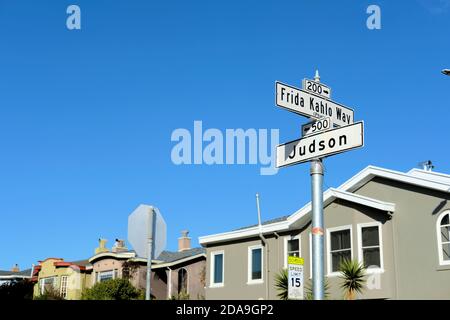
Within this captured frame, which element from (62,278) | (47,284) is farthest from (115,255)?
(47,284)

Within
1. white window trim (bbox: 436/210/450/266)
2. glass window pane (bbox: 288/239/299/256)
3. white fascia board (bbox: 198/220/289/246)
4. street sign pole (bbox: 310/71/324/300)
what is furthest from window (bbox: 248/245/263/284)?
street sign pole (bbox: 310/71/324/300)

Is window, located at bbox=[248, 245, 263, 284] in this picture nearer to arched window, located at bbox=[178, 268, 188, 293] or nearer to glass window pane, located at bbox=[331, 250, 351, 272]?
glass window pane, located at bbox=[331, 250, 351, 272]

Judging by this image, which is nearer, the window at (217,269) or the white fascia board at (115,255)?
the window at (217,269)

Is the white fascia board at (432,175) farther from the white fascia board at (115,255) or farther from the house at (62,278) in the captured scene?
the house at (62,278)

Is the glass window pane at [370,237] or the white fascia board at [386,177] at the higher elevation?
the white fascia board at [386,177]

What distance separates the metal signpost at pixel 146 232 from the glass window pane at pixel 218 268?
821 inches

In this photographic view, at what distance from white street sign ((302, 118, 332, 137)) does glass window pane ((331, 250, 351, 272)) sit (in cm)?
1501

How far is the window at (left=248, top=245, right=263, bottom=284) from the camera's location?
27.1 metres

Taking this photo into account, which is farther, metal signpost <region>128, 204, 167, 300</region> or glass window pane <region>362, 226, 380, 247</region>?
glass window pane <region>362, 226, 380, 247</region>

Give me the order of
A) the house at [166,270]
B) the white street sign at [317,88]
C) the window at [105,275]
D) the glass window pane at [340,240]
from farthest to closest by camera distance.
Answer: the window at [105,275]
the house at [166,270]
the glass window pane at [340,240]
the white street sign at [317,88]

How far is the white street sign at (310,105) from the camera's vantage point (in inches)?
334

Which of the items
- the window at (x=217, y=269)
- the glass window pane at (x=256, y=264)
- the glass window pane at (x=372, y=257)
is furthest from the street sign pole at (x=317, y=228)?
the window at (x=217, y=269)
